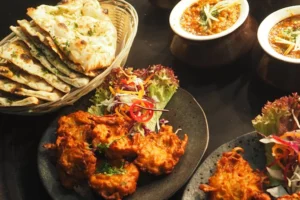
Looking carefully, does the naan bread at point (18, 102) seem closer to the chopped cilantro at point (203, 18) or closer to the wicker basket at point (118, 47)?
the wicker basket at point (118, 47)

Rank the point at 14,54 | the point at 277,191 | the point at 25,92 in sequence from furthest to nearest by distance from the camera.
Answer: the point at 14,54 → the point at 25,92 → the point at 277,191

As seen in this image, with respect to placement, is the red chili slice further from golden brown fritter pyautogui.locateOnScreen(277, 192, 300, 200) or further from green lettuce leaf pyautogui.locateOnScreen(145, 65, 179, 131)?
golden brown fritter pyautogui.locateOnScreen(277, 192, 300, 200)

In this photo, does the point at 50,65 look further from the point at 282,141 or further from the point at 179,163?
the point at 282,141

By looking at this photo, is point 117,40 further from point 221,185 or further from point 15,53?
point 221,185

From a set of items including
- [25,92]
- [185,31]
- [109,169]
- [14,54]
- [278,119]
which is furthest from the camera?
[185,31]

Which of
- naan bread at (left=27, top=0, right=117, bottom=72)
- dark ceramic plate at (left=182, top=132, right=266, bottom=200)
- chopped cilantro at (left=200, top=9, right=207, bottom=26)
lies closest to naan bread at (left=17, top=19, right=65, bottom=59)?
naan bread at (left=27, top=0, right=117, bottom=72)

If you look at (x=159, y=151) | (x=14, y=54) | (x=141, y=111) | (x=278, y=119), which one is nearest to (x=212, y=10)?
(x=141, y=111)
